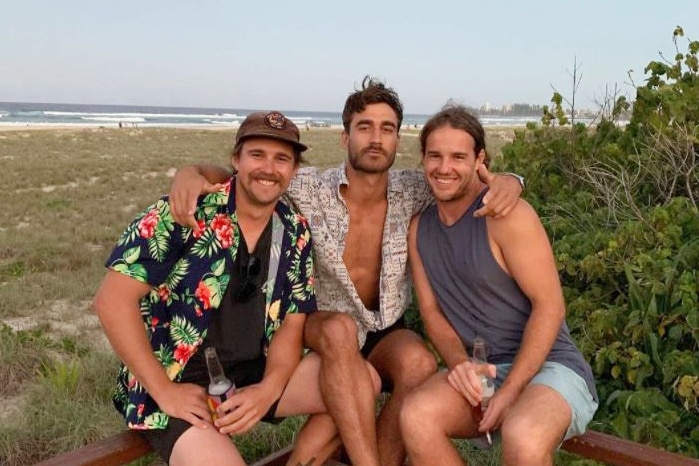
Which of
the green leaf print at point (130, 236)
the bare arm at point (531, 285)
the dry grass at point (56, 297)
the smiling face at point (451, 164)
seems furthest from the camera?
the dry grass at point (56, 297)

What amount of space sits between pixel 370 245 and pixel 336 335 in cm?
76

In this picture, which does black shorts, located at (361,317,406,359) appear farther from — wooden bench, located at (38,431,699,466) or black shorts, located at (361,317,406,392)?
wooden bench, located at (38,431,699,466)

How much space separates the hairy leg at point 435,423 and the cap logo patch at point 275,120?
1343 mm

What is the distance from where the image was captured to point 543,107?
19.6ft

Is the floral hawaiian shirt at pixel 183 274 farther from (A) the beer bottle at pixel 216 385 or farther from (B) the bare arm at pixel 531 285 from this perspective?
(B) the bare arm at pixel 531 285

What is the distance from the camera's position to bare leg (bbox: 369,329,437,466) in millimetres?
3287

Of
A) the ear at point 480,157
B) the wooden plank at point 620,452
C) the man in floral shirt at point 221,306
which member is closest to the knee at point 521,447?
the wooden plank at point 620,452

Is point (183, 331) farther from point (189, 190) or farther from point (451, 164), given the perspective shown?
point (451, 164)

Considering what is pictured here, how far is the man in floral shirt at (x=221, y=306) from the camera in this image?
2.83 metres

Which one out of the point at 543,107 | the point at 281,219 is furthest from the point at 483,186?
the point at 543,107

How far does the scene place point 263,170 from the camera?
311 centimetres

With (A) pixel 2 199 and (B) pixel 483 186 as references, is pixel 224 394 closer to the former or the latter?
(B) pixel 483 186

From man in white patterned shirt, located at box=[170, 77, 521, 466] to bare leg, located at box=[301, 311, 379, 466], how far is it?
0.11m

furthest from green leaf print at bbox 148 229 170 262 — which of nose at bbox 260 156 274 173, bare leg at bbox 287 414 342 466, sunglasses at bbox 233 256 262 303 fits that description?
bare leg at bbox 287 414 342 466
